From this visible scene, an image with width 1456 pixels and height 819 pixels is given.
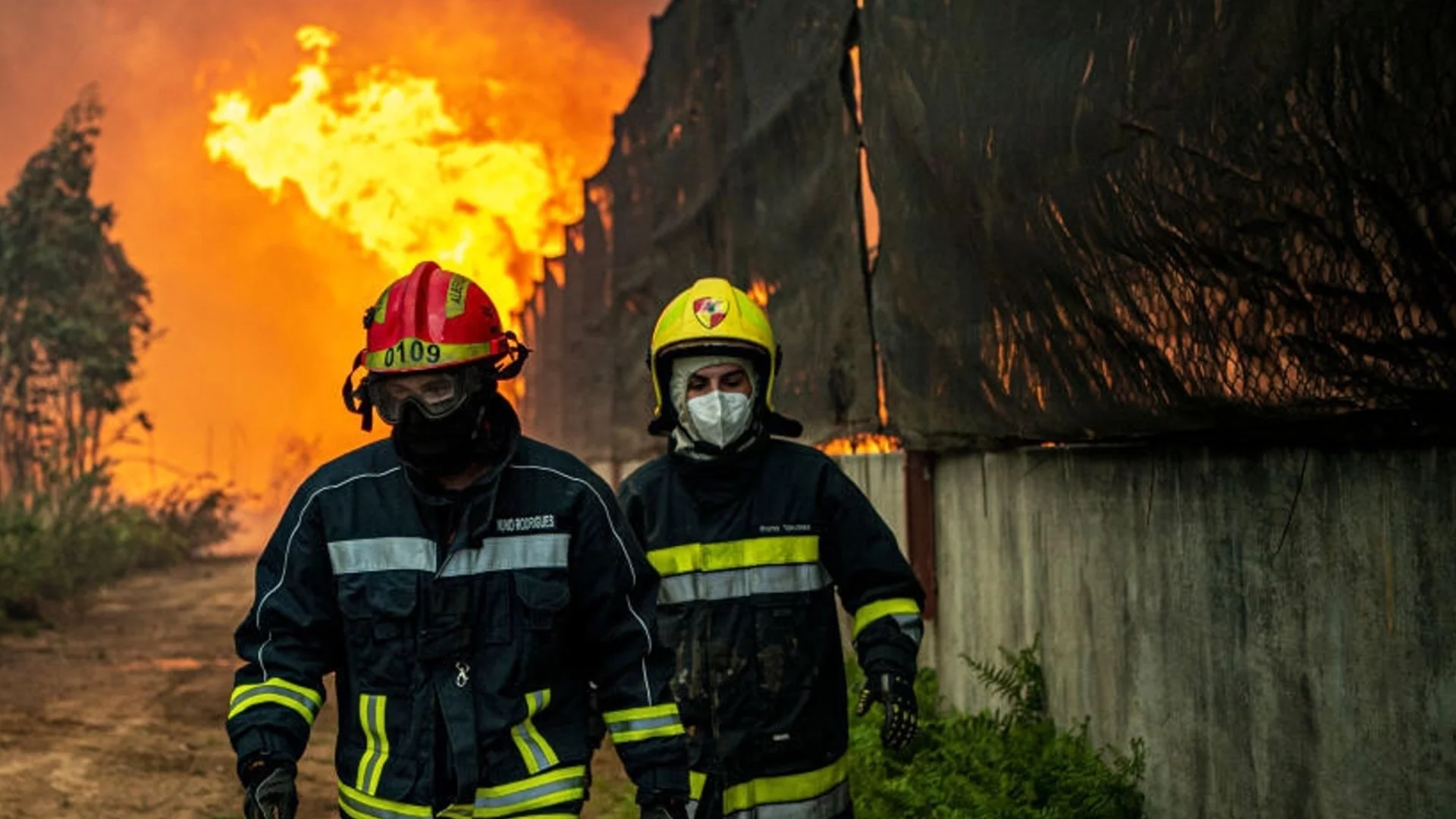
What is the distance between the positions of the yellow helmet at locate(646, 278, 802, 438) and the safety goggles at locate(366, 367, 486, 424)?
4.53ft

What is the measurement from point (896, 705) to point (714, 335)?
1.22m

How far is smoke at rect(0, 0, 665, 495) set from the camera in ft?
83.1

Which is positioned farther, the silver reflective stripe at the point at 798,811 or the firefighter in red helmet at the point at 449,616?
the silver reflective stripe at the point at 798,811

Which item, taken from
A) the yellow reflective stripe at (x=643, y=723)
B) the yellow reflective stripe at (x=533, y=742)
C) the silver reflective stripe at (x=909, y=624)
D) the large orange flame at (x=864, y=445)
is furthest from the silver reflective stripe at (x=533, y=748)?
the large orange flame at (x=864, y=445)

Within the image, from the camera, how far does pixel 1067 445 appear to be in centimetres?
530

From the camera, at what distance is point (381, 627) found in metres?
3.31

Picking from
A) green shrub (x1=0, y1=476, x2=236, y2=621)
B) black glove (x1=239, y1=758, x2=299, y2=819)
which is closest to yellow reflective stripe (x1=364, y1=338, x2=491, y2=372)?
black glove (x1=239, y1=758, x2=299, y2=819)

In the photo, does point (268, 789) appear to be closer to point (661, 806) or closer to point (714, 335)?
point (661, 806)

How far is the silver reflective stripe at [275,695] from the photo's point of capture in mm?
3320

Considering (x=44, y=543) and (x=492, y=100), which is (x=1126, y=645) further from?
(x=492, y=100)

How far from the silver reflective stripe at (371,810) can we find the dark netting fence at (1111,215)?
2.06 meters

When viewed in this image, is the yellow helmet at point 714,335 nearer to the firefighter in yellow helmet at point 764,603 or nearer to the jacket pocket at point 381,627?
the firefighter in yellow helmet at point 764,603

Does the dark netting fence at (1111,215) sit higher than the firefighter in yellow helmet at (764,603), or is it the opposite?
the dark netting fence at (1111,215)

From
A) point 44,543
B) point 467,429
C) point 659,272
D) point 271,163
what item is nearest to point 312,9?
point 271,163
